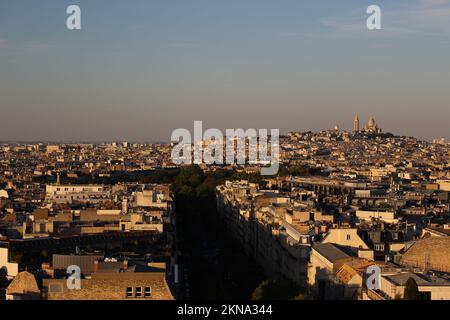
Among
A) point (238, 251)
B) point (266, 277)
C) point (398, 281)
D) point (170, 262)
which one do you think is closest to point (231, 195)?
point (238, 251)

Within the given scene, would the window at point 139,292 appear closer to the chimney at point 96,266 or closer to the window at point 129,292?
the window at point 129,292

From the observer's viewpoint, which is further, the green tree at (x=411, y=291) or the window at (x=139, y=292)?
the green tree at (x=411, y=291)

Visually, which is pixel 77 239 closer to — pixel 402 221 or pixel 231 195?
Result: pixel 402 221

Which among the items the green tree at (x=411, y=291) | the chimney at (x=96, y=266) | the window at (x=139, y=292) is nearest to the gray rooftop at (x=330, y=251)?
the green tree at (x=411, y=291)

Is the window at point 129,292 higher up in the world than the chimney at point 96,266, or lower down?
higher up

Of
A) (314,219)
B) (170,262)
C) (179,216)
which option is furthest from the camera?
(179,216)

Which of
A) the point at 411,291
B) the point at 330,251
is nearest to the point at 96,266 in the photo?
the point at 411,291

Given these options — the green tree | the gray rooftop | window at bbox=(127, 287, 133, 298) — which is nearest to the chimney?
window at bbox=(127, 287, 133, 298)

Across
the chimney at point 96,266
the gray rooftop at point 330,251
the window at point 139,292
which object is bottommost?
the gray rooftop at point 330,251

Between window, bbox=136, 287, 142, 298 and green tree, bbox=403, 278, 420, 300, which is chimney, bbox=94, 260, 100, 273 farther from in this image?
green tree, bbox=403, 278, 420, 300

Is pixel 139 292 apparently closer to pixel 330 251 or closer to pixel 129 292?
pixel 129 292

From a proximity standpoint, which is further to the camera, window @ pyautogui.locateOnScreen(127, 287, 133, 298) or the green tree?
the green tree
